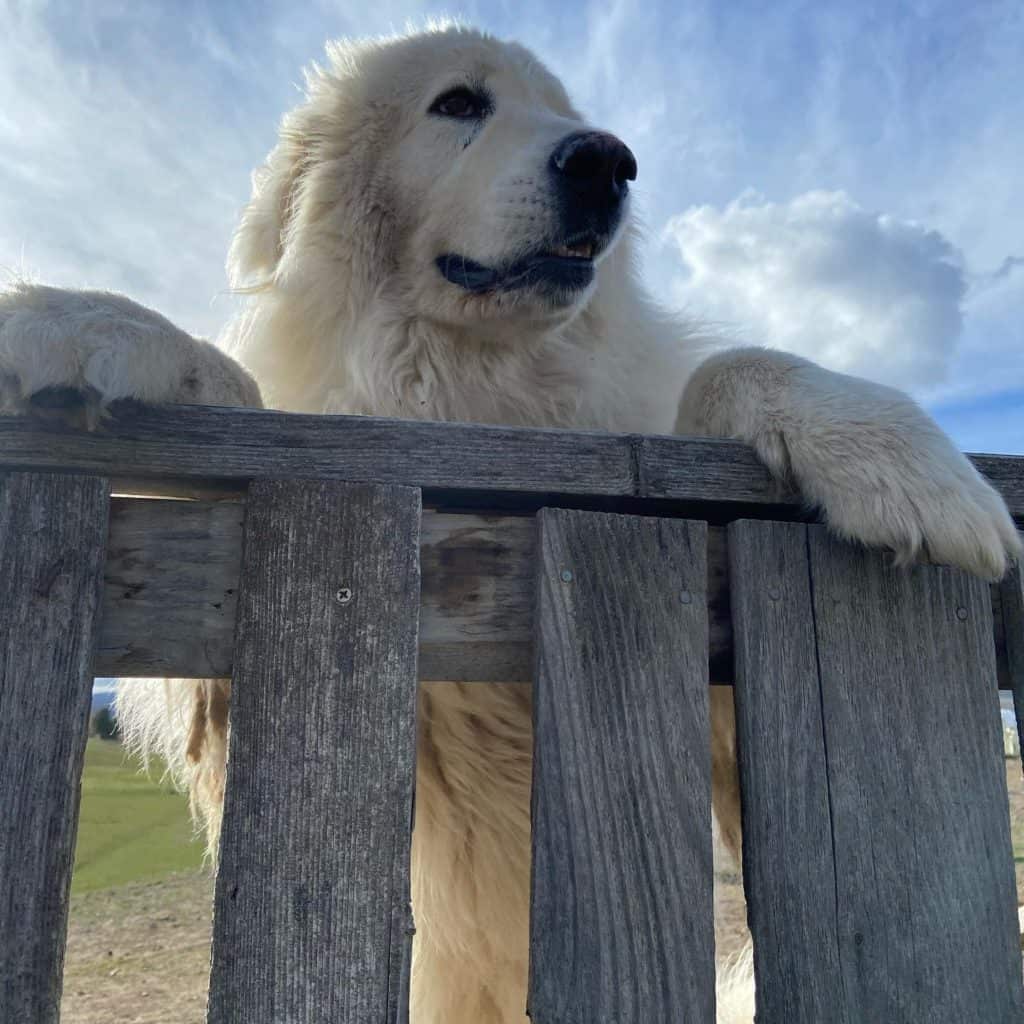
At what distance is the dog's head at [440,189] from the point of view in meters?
2.31

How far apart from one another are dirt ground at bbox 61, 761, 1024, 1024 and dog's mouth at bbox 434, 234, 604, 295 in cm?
222

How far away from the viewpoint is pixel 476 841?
2.11m

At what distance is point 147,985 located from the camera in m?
4.61

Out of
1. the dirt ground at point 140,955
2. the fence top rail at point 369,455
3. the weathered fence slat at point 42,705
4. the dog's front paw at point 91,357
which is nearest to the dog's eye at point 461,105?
the dog's front paw at point 91,357

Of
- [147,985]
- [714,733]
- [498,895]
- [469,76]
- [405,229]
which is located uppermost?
[469,76]

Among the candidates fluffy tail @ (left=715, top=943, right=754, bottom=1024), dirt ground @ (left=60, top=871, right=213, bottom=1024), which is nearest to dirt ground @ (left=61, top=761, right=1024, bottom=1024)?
dirt ground @ (left=60, top=871, right=213, bottom=1024)

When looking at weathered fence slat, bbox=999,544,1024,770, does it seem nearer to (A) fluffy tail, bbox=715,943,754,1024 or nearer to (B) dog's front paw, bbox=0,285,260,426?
(A) fluffy tail, bbox=715,943,754,1024

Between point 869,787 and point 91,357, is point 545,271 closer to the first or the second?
point 91,357

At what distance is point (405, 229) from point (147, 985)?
4.08m

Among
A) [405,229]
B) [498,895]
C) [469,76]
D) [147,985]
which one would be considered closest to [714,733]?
[498,895]

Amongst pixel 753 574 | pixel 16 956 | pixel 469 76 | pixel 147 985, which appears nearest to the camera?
pixel 16 956

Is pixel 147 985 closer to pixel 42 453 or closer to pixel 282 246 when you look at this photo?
pixel 282 246

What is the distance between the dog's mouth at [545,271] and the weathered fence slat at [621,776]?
1151mm

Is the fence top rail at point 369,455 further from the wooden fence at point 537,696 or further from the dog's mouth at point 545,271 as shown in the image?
the dog's mouth at point 545,271
